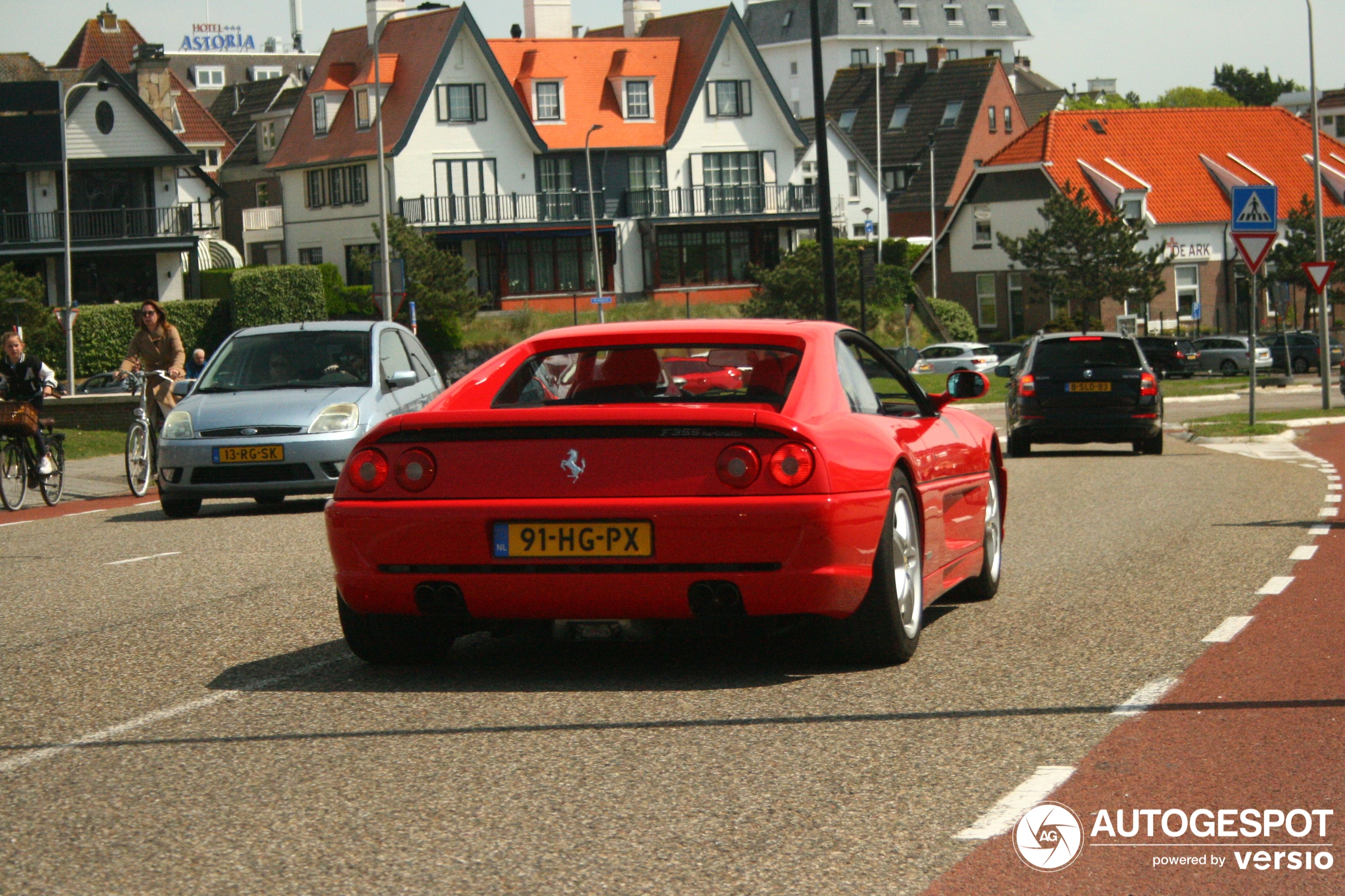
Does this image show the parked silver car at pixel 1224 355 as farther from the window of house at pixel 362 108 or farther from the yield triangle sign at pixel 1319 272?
the window of house at pixel 362 108

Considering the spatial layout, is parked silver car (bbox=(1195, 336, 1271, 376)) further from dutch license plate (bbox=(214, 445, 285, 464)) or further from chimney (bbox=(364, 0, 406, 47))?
dutch license plate (bbox=(214, 445, 285, 464))

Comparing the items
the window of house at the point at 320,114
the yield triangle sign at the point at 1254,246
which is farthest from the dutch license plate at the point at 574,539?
the window of house at the point at 320,114

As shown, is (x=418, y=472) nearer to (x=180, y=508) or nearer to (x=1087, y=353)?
(x=180, y=508)

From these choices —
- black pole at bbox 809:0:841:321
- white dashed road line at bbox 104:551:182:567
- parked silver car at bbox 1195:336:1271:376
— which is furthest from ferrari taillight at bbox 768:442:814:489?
parked silver car at bbox 1195:336:1271:376

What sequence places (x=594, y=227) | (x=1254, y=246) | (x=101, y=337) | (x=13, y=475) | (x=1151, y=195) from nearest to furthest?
(x=13, y=475)
(x=1254, y=246)
(x=101, y=337)
(x=594, y=227)
(x=1151, y=195)

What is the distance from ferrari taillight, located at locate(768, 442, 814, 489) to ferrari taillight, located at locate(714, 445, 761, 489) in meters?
0.06

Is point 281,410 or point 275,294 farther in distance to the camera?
point 275,294

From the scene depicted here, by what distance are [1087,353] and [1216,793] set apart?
18.2 metres

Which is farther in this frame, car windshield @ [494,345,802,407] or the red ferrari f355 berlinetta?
car windshield @ [494,345,802,407]

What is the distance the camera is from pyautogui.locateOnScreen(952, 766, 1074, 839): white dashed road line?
4723 millimetres

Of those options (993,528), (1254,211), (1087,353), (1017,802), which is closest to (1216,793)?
(1017,802)

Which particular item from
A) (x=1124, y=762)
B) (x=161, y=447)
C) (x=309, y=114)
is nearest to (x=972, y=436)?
(x=1124, y=762)

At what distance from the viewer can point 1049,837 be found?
4660 mm

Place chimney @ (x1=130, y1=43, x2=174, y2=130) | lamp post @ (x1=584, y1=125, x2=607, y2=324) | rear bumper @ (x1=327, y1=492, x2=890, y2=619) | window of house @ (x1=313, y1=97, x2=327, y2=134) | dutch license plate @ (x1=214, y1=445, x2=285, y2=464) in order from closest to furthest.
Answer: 1. rear bumper @ (x1=327, y1=492, x2=890, y2=619)
2. dutch license plate @ (x1=214, y1=445, x2=285, y2=464)
3. lamp post @ (x1=584, y1=125, x2=607, y2=324)
4. window of house @ (x1=313, y1=97, x2=327, y2=134)
5. chimney @ (x1=130, y1=43, x2=174, y2=130)
